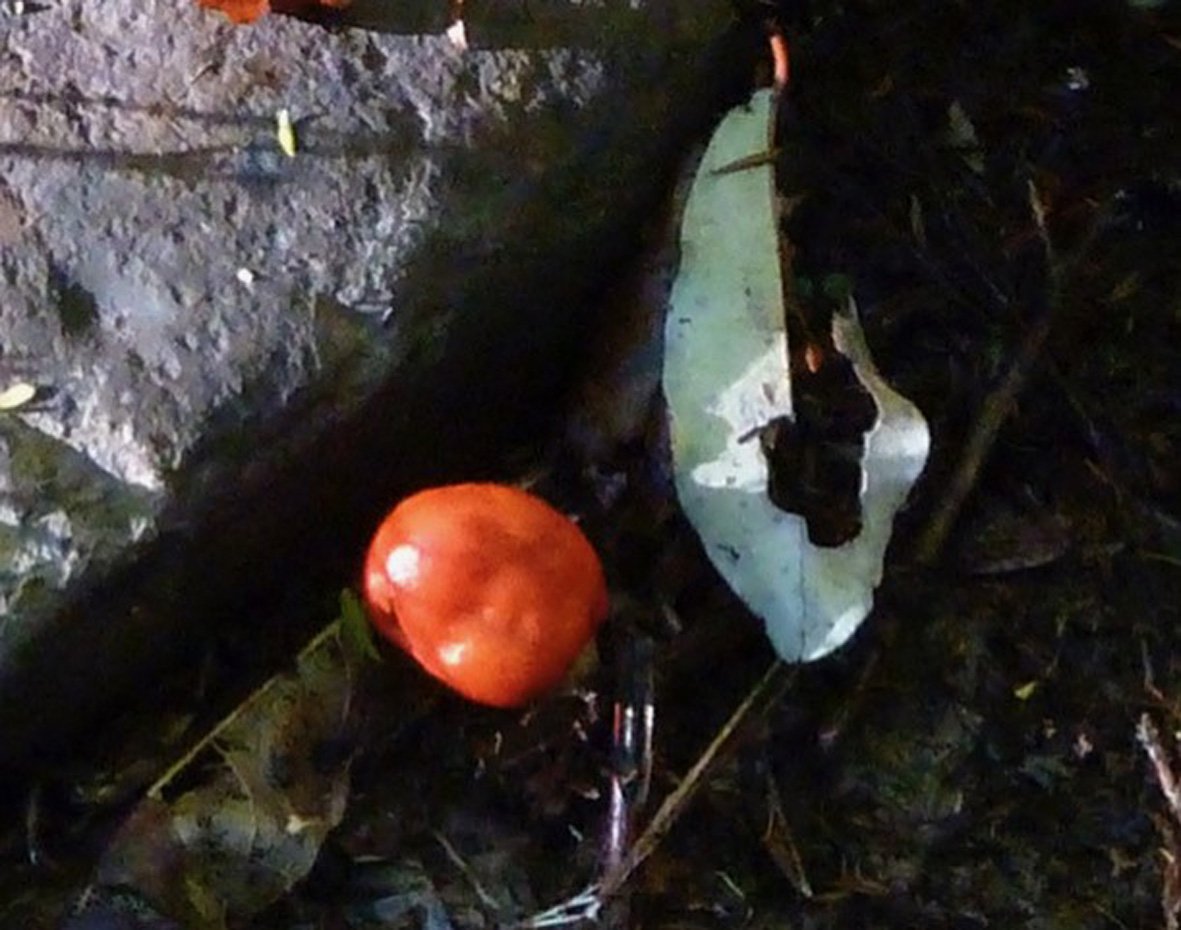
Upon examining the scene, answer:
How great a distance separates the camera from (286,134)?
160cm

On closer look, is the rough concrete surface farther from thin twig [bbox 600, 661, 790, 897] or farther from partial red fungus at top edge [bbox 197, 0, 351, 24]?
thin twig [bbox 600, 661, 790, 897]

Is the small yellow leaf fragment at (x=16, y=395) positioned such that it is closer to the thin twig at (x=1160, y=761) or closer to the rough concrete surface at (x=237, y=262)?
the rough concrete surface at (x=237, y=262)

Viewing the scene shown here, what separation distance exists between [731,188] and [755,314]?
11cm

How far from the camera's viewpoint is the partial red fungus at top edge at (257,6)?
1.60 metres

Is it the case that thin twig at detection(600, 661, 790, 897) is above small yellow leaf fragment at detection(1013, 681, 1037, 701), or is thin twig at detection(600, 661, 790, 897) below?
above

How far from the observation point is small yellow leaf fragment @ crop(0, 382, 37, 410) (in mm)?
1517

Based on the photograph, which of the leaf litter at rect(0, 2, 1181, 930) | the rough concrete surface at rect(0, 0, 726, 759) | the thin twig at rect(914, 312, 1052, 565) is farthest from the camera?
the thin twig at rect(914, 312, 1052, 565)

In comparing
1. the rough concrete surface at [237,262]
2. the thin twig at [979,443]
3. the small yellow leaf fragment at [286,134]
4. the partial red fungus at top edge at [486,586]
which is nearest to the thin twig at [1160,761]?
the thin twig at [979,443]

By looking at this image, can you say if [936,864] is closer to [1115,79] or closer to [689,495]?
[689,495]

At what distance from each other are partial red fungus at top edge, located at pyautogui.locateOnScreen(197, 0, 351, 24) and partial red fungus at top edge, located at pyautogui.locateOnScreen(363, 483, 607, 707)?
1.33ft

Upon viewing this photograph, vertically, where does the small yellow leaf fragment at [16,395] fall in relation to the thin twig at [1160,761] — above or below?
above

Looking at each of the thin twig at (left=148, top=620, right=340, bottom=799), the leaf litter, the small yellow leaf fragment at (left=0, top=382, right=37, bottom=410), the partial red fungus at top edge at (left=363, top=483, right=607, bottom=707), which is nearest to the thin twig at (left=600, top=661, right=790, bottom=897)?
the leaf litter

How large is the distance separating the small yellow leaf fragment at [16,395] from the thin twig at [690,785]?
1.92 feet

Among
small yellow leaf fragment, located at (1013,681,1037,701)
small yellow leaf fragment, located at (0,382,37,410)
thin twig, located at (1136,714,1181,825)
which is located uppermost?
small yellow leaf fragment, located at (0,382,37,410)
